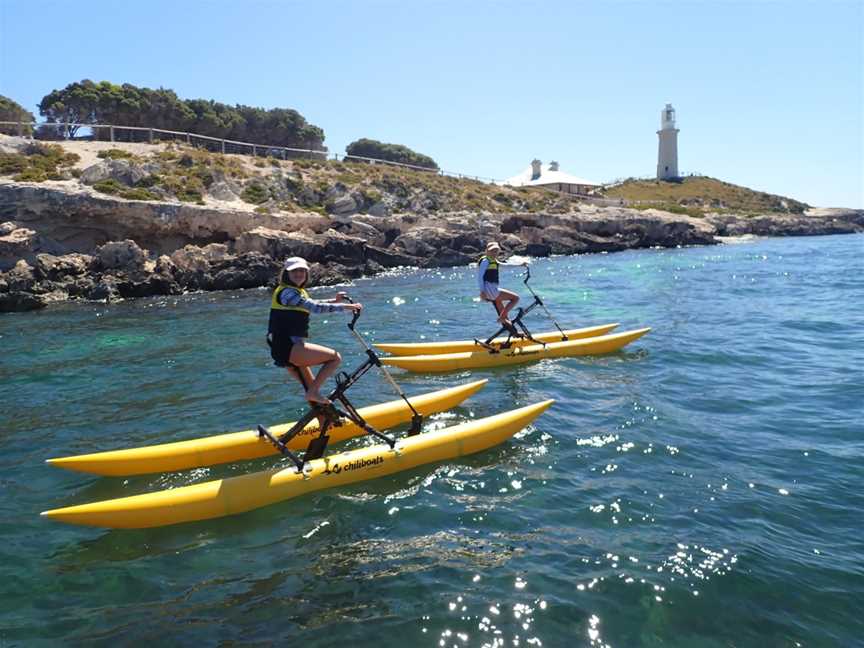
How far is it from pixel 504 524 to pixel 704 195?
9390 cm

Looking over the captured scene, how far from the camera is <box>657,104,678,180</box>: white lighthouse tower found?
9869 centimetres

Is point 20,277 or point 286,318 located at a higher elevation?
point 20,277

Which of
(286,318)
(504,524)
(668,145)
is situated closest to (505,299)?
(286,318)

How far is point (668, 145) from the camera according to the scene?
326ft

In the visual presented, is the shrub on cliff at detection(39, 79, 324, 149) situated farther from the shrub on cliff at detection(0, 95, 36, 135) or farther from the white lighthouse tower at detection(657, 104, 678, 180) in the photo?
the white lighthouse tower at detection(657, 104, 678, 180)

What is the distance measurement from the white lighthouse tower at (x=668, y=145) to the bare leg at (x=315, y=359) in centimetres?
10590

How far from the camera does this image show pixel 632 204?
6825 centimetres

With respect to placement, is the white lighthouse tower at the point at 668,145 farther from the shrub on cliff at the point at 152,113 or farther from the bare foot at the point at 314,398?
the bare foot at the point at 314,398

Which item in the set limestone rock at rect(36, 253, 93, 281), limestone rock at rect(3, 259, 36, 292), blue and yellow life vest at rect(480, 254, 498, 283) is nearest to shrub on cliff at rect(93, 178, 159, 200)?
limestone rock at rect(36, 253, 93, 281)

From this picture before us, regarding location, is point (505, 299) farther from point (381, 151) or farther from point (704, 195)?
point (704, 195)

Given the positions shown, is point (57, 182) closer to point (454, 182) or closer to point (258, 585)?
point (258, 585)

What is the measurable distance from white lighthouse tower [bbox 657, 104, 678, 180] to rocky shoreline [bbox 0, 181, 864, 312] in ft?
220

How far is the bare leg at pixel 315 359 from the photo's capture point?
678 centimetres

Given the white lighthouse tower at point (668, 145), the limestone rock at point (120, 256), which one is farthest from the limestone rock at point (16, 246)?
the white lighthouse tower at point (668, 145)
